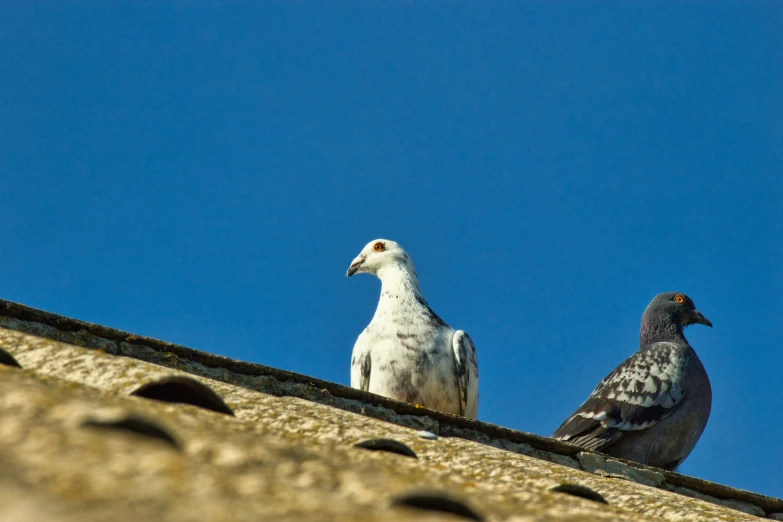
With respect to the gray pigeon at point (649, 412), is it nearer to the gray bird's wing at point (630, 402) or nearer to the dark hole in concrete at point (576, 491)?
the gray bird's wing at point (630, 402)

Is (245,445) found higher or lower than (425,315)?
lower

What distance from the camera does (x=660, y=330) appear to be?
10.7 metres

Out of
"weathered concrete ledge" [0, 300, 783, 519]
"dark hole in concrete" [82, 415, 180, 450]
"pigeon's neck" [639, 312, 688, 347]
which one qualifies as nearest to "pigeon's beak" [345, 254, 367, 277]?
"pigeon's neck" [639, 312, 688, 347]

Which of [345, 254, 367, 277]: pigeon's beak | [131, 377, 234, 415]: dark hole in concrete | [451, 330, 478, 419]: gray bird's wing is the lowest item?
[131, 377, 234, 415]: dark hole in concrete

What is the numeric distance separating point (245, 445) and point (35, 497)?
828mm

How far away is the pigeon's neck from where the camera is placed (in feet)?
34.8

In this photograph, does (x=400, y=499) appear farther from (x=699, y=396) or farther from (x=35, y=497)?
(x=699, y=396)

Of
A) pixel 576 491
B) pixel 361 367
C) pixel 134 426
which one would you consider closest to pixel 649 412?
pixel 361 367

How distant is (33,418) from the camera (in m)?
2.28

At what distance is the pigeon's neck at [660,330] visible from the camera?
1062cm

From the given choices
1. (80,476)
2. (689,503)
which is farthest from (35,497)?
(689,503)

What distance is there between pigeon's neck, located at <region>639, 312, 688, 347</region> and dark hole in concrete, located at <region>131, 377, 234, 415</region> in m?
8.04

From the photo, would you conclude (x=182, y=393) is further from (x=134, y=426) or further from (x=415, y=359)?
(x=415, y=359)

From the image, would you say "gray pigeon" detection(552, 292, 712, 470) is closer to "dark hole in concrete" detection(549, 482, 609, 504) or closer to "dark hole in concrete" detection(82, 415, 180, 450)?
"dark hole in concrete" detection(549, 482, 609, 504)
